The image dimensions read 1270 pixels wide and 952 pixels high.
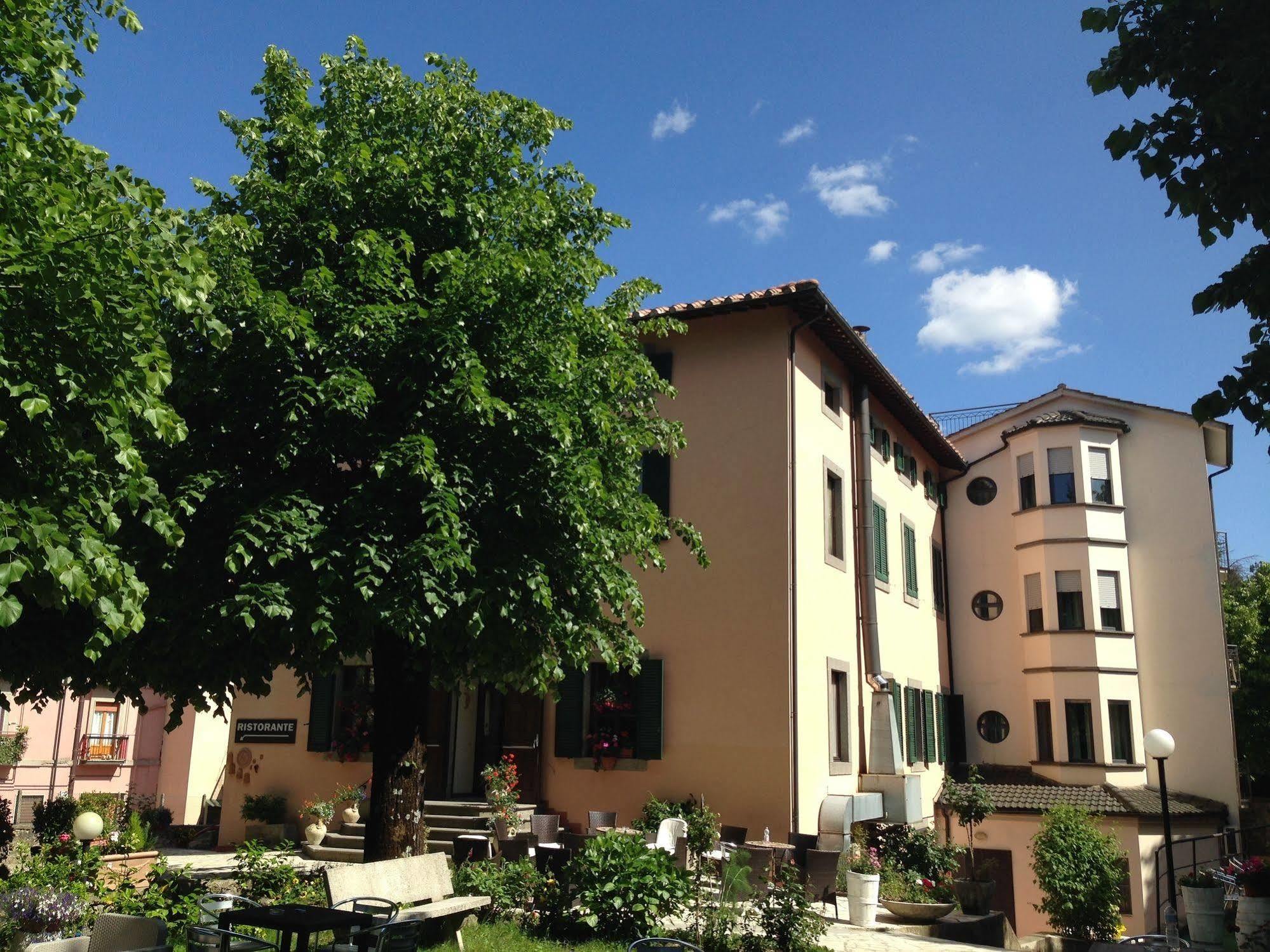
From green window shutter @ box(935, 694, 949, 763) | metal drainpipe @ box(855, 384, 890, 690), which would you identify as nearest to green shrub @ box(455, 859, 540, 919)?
metal drainpipe @ box(855, 384, 890, 690)

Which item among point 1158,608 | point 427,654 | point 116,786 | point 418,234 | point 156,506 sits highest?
point 418,234

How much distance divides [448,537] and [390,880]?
10.3 feet

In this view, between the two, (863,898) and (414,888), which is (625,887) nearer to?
(414,888)

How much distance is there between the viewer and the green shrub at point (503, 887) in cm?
1070

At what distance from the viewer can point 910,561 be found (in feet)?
74.2

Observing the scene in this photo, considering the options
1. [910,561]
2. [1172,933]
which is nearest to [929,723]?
[910,561]

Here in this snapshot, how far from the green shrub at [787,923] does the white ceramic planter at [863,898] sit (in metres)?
3.33

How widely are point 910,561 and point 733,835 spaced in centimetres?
1014

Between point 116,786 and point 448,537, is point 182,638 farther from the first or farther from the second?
point 116,786

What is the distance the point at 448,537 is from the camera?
8648 millimetres

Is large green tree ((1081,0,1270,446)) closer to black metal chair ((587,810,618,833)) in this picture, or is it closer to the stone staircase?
Answer: black metal chair ((587,810,618,833))

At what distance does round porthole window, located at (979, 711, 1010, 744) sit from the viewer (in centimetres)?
2528

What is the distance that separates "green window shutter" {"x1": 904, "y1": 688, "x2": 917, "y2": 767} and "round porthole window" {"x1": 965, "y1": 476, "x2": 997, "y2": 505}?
7351 millimetres

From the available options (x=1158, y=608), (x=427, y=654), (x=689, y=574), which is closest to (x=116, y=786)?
(x=689, y=574)
